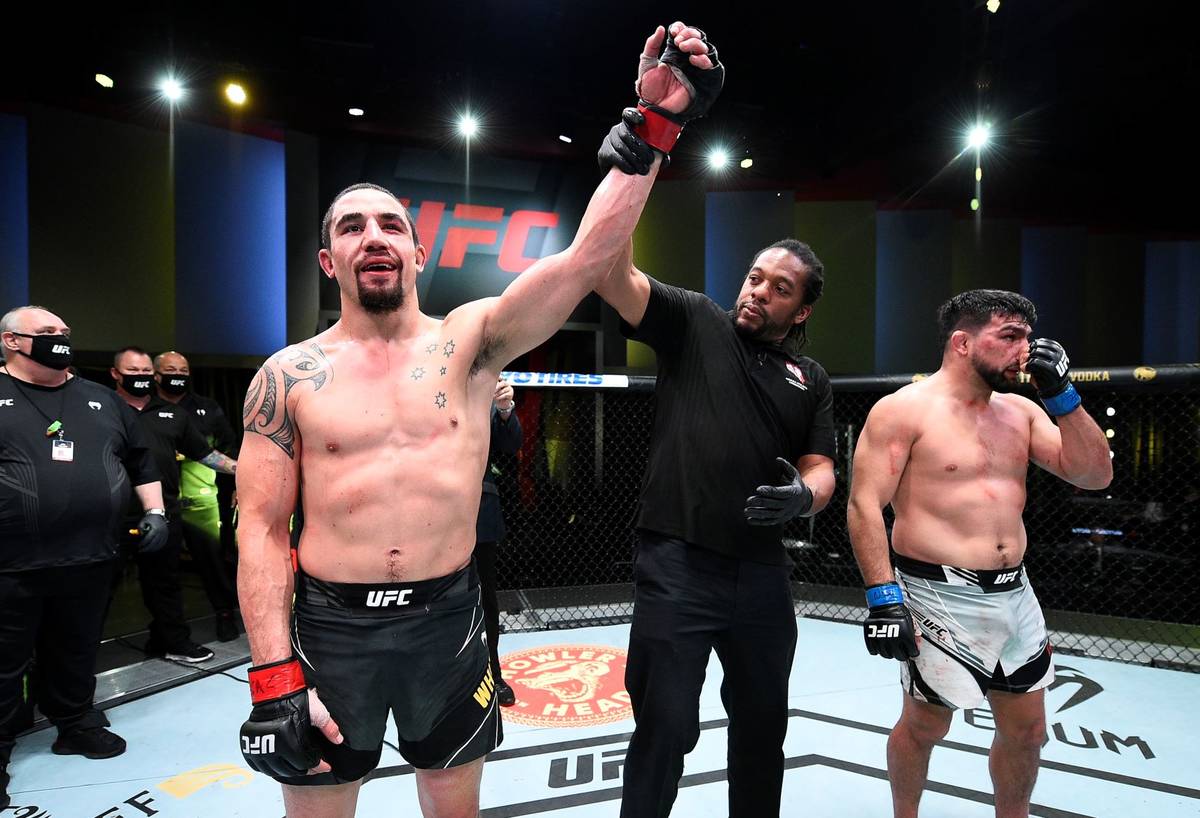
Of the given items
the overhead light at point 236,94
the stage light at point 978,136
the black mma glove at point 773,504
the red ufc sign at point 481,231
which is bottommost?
the black mma glove at point 773,504

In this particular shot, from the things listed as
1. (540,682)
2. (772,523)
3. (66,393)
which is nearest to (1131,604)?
(540,682)

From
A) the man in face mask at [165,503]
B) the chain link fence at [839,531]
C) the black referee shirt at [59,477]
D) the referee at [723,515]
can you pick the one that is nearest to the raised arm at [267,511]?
the referee at [723,515]

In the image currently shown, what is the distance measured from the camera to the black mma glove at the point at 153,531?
309 centimetres

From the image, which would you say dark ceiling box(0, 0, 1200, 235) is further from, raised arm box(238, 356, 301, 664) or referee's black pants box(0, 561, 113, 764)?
raised arm box(238, 356, 301, 664)

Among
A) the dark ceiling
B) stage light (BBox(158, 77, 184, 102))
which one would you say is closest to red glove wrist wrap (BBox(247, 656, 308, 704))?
the dark ceiling

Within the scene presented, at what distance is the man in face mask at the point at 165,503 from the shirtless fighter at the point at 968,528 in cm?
360

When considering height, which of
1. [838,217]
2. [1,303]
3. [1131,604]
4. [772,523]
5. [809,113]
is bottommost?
[1131,604]

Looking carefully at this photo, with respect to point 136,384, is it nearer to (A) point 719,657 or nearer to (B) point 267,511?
(B) point 267,511

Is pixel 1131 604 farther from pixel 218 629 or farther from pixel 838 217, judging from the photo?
pixel 218 629

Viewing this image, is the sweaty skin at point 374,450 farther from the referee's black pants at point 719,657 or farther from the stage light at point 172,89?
the stage light at point 172,89

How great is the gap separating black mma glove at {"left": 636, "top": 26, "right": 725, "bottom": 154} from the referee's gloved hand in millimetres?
1324

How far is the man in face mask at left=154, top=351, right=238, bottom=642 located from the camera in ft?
13.3

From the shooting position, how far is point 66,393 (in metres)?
2.85

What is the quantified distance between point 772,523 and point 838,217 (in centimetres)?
615
